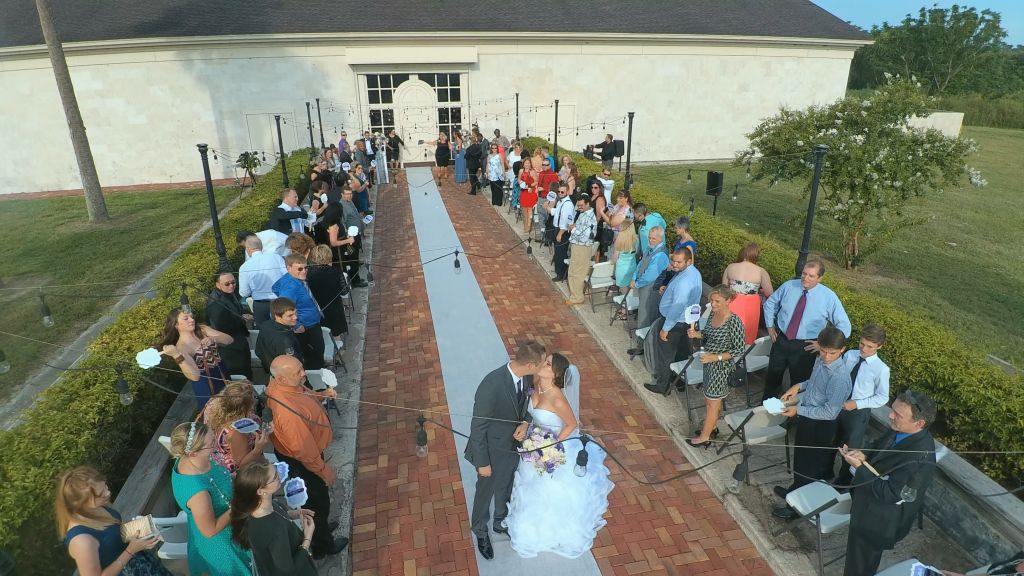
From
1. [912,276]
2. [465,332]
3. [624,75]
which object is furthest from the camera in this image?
[624,75]

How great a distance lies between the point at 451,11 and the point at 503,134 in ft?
18.9

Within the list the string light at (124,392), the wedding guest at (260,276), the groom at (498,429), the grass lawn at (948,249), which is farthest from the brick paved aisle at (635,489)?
the string light at (124,392)

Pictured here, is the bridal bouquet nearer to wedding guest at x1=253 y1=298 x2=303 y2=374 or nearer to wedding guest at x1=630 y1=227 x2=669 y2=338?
wedding guest at x1=253 y1=298 x2=303 y2=374

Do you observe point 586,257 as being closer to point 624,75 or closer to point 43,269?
point 43,269

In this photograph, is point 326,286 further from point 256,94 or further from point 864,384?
point 256,94

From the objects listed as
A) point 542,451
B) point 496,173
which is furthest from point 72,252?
point 542,451

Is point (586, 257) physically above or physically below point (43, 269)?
above

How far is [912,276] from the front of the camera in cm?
1213

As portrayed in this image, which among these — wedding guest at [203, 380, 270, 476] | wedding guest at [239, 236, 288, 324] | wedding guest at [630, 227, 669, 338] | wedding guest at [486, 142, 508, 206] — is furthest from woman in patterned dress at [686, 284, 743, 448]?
wedding guest at [486, 142, 508, 206]

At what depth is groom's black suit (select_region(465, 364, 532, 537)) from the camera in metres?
4.17

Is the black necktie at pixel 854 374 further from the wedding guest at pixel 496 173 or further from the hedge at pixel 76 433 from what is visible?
the wedding guest at pixel 496 173

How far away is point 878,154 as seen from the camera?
35.7 feet

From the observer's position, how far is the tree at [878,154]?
10820 millimetres

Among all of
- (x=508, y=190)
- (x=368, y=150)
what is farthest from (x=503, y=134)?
(x=508, y=190)
